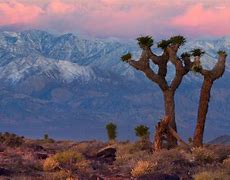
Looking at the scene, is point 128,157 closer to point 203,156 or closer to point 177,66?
point 203,156

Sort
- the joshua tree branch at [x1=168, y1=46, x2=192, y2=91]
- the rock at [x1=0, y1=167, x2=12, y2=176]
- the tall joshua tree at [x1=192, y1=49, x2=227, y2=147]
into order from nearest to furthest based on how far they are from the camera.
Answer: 1. the rock at [x1=0, y1=167, x2=12, y2=176]
2. the tall joshua tree at [x1=192, y1=49, x2=227, y2=147]
3. the joshua tree branch at [x1=168, y1=46, x2=192, y2=91]

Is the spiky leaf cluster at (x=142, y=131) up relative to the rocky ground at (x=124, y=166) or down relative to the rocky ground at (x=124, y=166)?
up

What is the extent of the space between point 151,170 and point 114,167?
142 inches

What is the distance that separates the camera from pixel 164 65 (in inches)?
1436

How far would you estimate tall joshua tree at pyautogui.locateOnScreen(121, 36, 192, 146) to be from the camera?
35219 mm

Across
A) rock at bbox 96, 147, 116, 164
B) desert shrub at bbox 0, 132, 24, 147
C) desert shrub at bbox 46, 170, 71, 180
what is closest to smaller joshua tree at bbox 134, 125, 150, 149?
rock at bbox 96, 147, 116, 164

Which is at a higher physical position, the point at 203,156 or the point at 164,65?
the point at 164,65

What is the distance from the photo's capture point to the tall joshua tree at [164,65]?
35.2m

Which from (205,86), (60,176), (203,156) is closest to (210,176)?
(60,176)

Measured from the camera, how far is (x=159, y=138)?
1298 inches

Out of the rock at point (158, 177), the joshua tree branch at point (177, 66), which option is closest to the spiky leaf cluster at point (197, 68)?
the joshua tree branch at point (177, 66)

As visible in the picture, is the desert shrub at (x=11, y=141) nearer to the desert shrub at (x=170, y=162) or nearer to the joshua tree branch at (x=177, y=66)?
the joshua tree branch at (x=177, y=66)

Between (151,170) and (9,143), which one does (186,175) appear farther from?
(9,143)

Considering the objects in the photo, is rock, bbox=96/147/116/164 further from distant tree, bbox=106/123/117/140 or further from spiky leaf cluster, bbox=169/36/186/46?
distant tree, bbox=106/123/117/140
